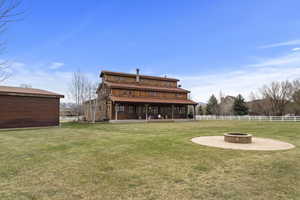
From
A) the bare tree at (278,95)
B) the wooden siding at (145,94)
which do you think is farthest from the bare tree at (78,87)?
the bare tree at (278,95)

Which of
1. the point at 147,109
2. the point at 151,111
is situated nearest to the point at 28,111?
the point at 147,109

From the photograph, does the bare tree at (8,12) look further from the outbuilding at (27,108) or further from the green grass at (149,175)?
the outbuilding at (27,108)

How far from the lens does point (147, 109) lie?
28266mm

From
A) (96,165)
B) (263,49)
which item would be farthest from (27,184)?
(263,49)

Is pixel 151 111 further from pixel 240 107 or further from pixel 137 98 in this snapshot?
pixel 240 107

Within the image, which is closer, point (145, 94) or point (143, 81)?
point (145, 94)

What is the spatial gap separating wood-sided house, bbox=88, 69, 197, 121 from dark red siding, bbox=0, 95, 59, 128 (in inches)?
324

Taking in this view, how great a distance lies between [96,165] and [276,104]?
1827 inches

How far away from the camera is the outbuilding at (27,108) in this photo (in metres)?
14.7

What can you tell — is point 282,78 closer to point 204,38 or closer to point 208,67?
point 208,67

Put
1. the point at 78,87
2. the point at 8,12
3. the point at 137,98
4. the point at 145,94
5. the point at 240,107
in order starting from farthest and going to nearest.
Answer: the point at 240,107 → the point at 78,87 → the point at 145,94 → the point at 137,98 → the point at 8,12

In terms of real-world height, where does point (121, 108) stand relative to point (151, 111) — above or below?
above

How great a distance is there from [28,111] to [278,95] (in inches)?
1836

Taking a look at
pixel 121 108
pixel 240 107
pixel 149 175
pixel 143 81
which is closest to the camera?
pixel 149 175
